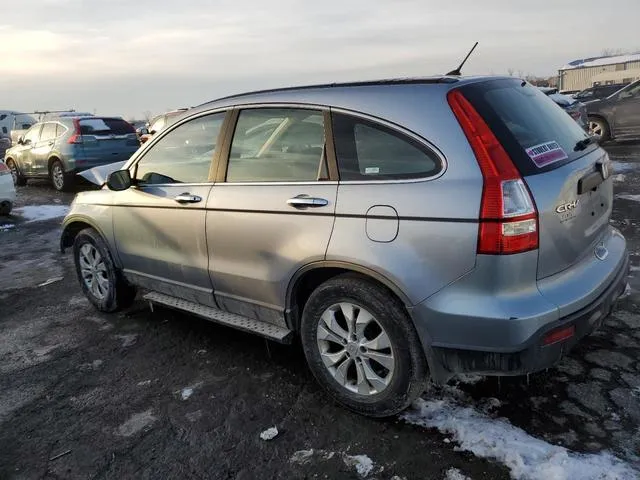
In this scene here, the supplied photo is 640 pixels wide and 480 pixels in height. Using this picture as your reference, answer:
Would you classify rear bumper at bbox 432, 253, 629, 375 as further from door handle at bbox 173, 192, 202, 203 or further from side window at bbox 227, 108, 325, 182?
door handle at bbox 173, 192, 202, 203

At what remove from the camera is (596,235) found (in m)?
2.93

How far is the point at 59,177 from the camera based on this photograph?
12.5 m

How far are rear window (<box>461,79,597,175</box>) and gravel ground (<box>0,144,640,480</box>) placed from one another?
1299mm

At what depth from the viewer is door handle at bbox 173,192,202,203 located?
139 inches

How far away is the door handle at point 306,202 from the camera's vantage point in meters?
2.86

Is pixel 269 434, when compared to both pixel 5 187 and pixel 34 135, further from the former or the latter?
pixel 34 135

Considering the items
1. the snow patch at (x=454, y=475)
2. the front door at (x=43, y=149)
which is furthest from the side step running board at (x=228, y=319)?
the front door at (x=43, y=149)

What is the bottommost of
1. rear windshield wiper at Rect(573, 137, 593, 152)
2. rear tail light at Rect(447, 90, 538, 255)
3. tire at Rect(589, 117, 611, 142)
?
tire at Rect(589, 117, 611, 142)

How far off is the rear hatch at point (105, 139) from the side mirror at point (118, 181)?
8773 millimetres

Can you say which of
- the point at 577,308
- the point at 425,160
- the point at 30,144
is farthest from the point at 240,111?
the point at 30,144

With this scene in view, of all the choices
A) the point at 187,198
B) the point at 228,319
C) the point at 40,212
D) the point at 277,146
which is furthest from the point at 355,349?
the point at 40,212

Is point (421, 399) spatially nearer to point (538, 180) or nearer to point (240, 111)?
point (538, 180)

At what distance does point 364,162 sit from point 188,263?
1.57 m

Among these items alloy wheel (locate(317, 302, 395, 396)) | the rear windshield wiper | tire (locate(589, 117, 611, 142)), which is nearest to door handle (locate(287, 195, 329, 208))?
alloy wheel (locate(317, 302, 395, 396))
